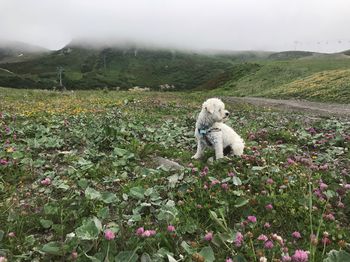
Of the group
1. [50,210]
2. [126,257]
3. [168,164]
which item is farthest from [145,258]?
[168,164]

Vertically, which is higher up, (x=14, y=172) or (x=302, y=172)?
(x=302, y=172)

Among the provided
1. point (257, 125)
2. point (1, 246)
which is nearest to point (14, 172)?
point (1, 246)

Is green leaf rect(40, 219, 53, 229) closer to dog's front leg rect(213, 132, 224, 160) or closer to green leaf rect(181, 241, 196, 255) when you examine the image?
green leaf rect(181, 241, 196, 255)

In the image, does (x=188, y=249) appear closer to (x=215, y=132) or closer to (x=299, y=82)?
(x=215, y=132)

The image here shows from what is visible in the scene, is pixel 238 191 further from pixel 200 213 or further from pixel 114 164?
pixel 114 164

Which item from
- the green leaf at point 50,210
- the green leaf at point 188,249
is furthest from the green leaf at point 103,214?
the green leaf at point 188,249

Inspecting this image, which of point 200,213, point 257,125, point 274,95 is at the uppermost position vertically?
point 200,213

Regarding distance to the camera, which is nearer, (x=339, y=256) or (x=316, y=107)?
(x=339, y=256)

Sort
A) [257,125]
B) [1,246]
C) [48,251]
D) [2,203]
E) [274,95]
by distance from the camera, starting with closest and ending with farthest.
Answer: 1. [48,251]
2. [1,246]
3. [2,203]
4. [257,125]
5. [274,95]

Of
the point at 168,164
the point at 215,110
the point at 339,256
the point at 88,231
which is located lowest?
the point at 168,164
